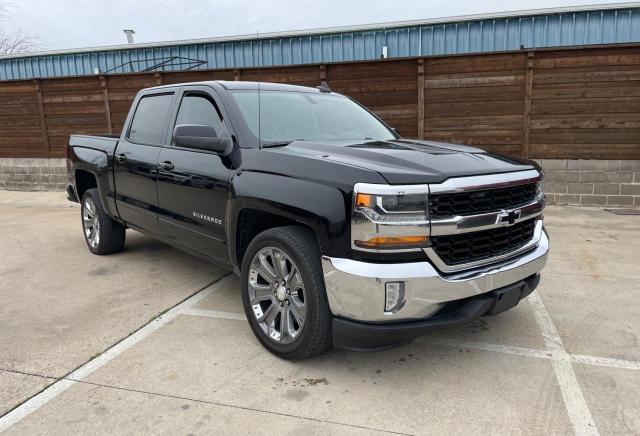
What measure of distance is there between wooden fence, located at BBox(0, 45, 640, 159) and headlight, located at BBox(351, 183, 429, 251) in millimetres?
6507

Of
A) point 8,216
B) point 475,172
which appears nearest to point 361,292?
point 475,172

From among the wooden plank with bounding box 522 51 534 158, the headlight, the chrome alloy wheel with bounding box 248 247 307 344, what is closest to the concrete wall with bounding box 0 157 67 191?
the chrome alloy wheel with bounding box 248 247 307 344

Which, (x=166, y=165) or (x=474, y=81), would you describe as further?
(x=474, y=81)

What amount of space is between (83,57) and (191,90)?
12257 mm

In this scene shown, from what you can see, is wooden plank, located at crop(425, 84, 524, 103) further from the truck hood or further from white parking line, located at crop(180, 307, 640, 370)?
white parking line, located at crop(180, 307, 640, 370)

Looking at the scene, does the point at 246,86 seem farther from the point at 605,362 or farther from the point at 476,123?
the point at 476,123

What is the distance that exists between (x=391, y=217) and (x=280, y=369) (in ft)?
4.07

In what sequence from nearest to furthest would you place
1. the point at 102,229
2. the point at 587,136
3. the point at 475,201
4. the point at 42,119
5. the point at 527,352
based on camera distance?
the point at 475,201 → the point at 527,352 → the point at 102,229 → the point at 587,136 → the point at 42,119

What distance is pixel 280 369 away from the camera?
2.98m

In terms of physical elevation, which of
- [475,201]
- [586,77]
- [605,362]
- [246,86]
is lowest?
[605,362]

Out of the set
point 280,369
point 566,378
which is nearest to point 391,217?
point 280,369

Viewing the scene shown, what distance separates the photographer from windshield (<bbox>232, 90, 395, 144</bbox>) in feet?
11.7

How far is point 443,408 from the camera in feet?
8.41

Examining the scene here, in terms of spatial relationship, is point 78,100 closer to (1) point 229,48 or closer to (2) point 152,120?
(1) point 229,48
